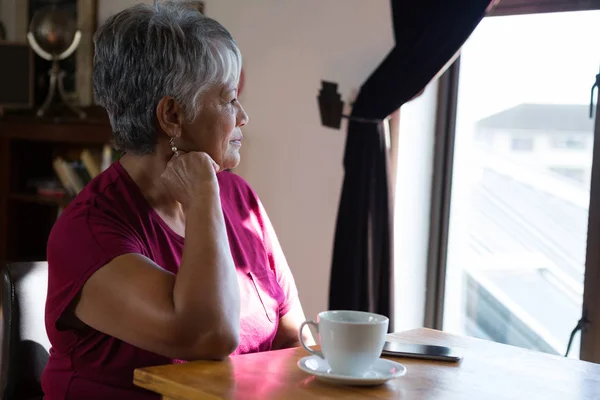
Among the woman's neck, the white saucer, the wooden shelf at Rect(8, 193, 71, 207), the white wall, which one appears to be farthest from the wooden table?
the wooden shelf at Rect(8, 193, 71, 207)

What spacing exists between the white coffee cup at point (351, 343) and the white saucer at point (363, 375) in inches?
0.6

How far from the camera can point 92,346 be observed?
4.79ft

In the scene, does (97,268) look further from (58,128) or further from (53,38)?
(53,38)

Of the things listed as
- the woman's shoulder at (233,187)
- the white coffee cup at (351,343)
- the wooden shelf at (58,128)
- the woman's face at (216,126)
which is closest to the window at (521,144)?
the woman's shoulder at (233,187)

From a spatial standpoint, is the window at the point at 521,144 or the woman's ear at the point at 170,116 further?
the window at the point at 521,144

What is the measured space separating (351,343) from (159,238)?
0.55 metres

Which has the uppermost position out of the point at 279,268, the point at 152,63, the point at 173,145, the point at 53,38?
the point at 53,38

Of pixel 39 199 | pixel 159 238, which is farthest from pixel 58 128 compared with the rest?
pixel 159 238

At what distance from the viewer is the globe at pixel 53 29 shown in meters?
3.95

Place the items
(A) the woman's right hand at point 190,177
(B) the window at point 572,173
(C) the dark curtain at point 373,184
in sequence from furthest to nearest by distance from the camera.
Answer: (C) the dark curtain at point 373,184 → (B) the window at point 572,173 → (A) the woman's right hand at point 190,177

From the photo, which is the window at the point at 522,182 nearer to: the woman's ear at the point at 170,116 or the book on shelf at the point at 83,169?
the woman's ear at the point at 170,116

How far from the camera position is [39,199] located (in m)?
3.89

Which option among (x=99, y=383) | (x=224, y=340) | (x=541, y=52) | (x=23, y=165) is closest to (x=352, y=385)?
(x=224, y=340)

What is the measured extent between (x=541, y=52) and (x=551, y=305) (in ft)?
2.66
